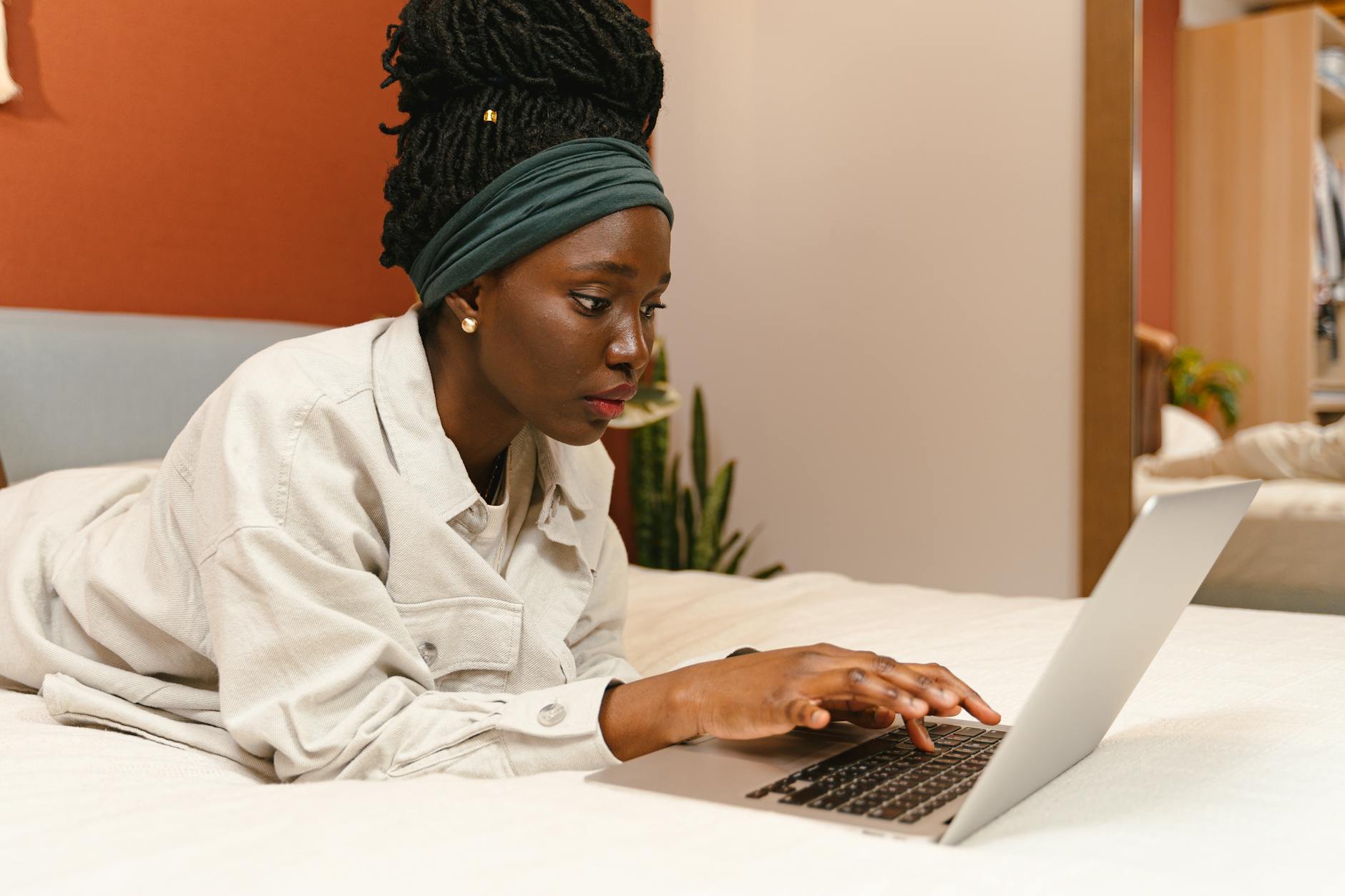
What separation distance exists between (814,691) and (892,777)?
9 centimetres

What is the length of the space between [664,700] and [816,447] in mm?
2649

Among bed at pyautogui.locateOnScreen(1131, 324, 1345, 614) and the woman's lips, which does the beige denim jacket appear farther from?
bed at pyautogui.locateOnScreen(1131, 324, 1345, 614)

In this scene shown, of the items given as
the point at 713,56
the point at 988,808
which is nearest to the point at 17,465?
the point at 988,808

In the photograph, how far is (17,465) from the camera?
74.6 inches

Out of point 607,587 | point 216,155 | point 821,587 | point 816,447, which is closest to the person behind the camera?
point 607,587

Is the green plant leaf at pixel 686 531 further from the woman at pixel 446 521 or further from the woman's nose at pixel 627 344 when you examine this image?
the woman's nose at pixel 627 344

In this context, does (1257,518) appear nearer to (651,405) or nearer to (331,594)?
(651,405)

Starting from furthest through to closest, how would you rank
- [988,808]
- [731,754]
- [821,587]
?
[821,587] → [731,754] → [988,808]

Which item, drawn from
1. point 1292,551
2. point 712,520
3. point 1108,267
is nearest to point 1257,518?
point 1292,551

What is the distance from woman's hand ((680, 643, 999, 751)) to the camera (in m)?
0.90

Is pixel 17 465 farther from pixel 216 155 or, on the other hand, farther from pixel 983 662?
pixel 983 662

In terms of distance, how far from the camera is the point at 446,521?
3.88 ft

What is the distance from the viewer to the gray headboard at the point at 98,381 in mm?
1906

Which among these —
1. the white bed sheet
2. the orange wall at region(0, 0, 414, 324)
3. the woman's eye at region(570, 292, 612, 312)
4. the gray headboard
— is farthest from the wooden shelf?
the gray headboard
